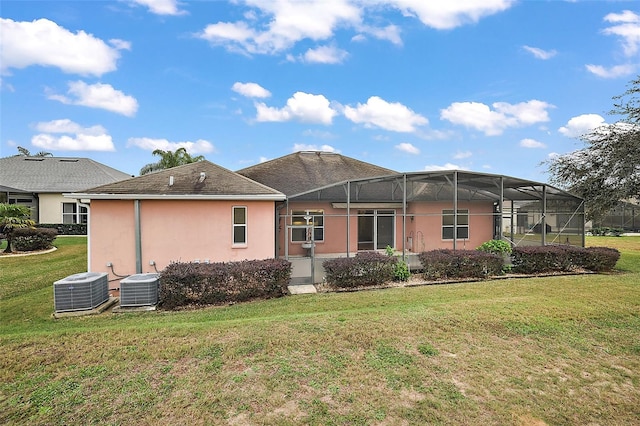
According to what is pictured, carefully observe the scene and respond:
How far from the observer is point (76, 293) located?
7582 millimetres

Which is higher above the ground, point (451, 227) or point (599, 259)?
point (451, 227)

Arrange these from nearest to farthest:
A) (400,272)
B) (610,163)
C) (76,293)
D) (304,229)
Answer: (76,293), (400,272), (304,229), (610,163)

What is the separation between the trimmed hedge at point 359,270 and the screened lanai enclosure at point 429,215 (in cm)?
323

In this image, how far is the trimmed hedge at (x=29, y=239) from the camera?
16.0m

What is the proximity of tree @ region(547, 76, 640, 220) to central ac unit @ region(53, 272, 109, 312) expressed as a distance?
19.5m

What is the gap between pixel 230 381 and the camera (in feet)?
12.8

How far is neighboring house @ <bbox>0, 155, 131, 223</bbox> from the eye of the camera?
22.8 m

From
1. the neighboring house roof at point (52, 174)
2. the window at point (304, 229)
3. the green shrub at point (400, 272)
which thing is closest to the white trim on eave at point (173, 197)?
the window at point (304, 229)

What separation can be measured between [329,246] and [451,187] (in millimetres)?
6037

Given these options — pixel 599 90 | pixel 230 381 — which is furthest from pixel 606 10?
pixel 230 381

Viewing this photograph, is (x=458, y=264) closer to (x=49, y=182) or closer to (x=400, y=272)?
(x=400, y=272)

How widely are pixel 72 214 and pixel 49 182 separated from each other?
11.0 feet

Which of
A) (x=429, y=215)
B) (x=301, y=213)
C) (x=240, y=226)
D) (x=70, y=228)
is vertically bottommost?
(x=70, y=228)

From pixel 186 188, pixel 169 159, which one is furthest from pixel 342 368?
pixel 169 159
